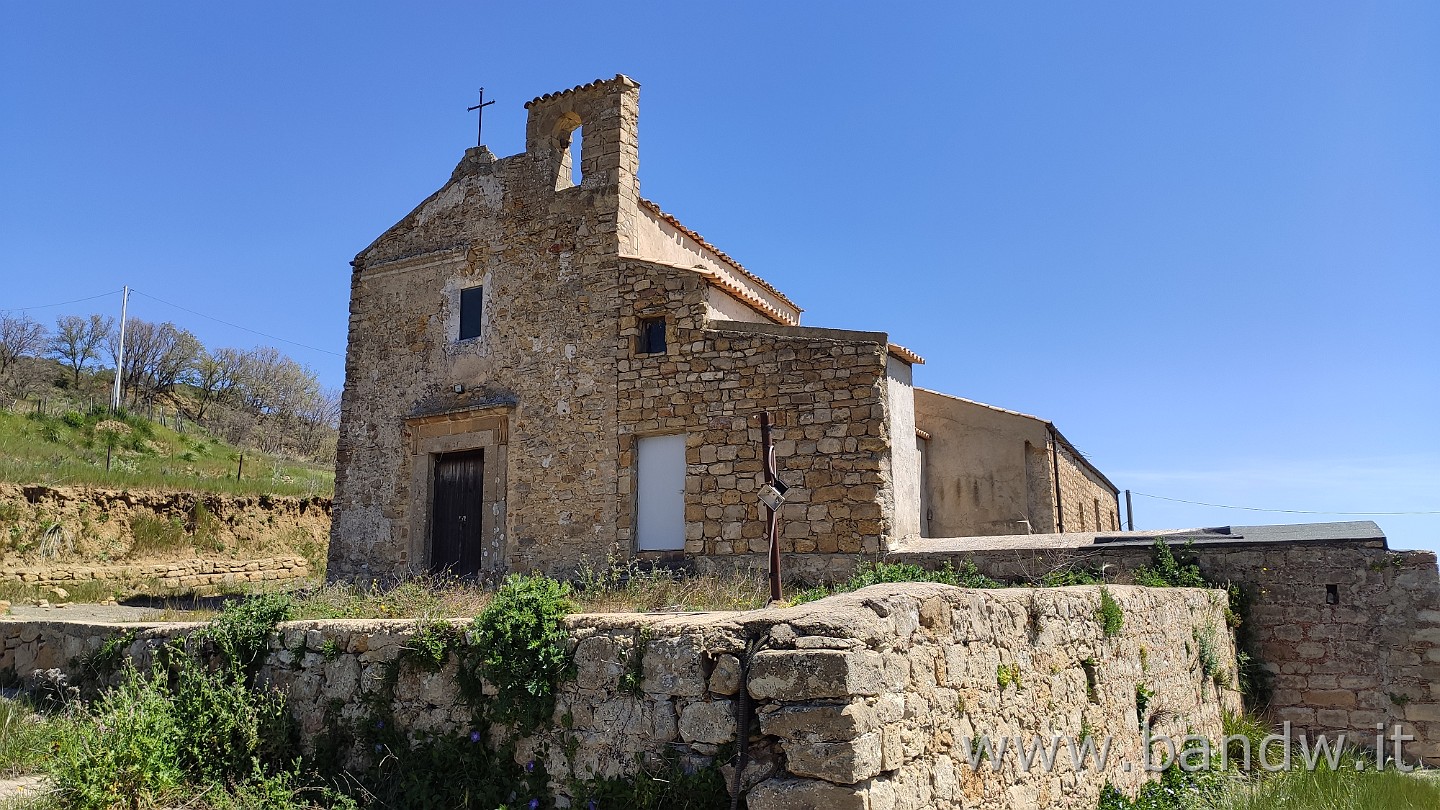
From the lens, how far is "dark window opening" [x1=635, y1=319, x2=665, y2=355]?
1368 cm

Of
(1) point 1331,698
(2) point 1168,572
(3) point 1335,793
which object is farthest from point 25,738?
(1) point 1331,698

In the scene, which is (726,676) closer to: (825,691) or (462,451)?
(825,691)

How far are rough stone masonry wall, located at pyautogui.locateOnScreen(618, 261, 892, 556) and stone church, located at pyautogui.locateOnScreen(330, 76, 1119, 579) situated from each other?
0.09 feet

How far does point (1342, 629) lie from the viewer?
1021 cm

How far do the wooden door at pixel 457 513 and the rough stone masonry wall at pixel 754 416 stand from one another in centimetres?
273

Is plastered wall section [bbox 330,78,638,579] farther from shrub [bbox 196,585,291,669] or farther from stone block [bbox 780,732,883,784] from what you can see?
stone block [bbox 780,732,883,784]

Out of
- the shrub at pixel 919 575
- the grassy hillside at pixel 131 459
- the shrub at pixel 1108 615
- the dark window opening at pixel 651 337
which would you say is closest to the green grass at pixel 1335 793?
the shrub at pixel 1108 615

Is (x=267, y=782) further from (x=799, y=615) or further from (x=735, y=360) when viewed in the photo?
(x=735, y=360)

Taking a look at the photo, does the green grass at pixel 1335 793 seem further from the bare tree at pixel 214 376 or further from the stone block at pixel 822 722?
the bare tree at pixel 214 376

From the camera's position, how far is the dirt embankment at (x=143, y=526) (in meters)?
17.2

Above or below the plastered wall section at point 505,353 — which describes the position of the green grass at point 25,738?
below

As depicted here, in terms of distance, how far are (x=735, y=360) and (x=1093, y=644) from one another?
23.1ft

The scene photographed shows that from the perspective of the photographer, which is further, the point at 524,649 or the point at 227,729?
the point at 227,729

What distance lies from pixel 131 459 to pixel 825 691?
25511 mm
